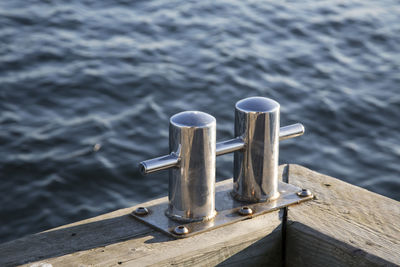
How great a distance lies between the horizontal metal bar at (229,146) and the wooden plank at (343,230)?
199 mm

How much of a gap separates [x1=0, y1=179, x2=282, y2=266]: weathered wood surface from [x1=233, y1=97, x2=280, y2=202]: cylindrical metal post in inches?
3.0

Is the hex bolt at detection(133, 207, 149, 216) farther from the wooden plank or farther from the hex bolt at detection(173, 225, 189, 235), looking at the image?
the wooden plank

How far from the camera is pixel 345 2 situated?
6.52 m

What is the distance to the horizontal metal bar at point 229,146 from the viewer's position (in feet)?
5.25

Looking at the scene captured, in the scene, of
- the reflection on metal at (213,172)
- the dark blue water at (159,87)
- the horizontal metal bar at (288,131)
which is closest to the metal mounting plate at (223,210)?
the reflection on metal at (213,172)

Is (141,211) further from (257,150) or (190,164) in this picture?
(257,150)

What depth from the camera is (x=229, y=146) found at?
1.61 meters

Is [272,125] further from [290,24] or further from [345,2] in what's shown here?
[345,2]

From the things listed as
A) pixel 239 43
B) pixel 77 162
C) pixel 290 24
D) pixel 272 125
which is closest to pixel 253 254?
pixel 272 125

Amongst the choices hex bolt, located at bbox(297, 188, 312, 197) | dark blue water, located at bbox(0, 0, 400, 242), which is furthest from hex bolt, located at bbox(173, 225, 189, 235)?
dark blue water, located at bbox(0, 0, 400, 242)

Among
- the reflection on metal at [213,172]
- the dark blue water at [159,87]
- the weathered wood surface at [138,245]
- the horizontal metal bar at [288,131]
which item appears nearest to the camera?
the weathered wood surface at [138,245]

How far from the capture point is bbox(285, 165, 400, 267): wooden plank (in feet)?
4.92

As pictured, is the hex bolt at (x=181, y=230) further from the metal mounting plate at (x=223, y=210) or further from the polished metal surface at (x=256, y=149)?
the polished metal surface at (x=256, y=149)

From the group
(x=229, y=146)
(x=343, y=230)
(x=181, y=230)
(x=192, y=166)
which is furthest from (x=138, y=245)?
(x=343, y=230)
